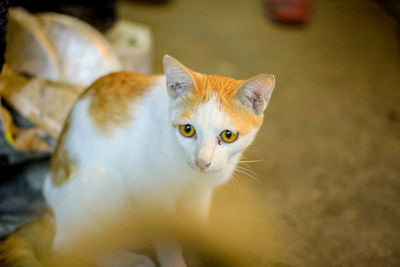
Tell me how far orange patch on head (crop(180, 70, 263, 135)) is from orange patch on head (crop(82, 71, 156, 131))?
0.24 m

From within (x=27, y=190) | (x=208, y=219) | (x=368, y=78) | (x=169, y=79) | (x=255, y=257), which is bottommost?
(x=27, y=190)

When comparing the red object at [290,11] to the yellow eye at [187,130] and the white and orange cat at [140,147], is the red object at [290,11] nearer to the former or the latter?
the white and orange cat at [140,147]

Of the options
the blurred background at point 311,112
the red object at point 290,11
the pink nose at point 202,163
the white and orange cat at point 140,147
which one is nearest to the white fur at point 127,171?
the white and orange cat at point 140,147

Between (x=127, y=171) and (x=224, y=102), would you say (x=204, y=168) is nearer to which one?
(x=224, y=102)

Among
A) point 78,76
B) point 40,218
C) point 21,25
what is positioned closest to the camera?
point 40,218

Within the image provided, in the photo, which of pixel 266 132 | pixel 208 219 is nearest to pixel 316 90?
pixel 266 132

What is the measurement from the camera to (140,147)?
1.19 m

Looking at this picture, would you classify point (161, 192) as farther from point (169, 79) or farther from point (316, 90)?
point (316, 90)

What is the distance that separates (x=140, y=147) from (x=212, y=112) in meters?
0.31

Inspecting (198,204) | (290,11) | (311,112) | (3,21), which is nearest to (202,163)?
(198,204)

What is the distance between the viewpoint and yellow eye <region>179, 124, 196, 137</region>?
1.04 meters

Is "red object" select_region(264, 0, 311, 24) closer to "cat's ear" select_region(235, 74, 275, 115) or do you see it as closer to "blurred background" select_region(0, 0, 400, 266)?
"blurred background" select_region(0, 0, 400, 266)

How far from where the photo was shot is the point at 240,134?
41.4 inches

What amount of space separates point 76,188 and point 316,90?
1833 millimetres
